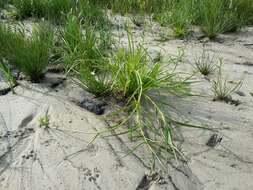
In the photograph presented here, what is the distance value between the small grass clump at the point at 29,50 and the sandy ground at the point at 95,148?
121mm

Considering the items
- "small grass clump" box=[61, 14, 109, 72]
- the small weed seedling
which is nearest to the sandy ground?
the small weed seedling

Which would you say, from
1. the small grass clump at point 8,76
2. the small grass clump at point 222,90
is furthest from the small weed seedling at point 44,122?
the small grass clump at point 222,90

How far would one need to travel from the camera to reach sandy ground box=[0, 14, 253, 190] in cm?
209

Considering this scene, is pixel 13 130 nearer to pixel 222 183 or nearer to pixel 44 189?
pixel 44 189

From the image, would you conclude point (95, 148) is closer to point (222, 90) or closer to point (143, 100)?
point (143, 100)

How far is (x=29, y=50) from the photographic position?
290 cm

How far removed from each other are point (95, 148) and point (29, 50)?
1035 millimetres

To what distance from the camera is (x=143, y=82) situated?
8.69 ft

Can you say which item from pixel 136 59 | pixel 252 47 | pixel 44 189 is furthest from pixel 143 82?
pixel 252 47

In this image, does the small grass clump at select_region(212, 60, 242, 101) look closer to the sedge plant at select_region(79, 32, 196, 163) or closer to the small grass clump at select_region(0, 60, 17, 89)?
the sedge plant at select_region(79, 32, 196, 163)

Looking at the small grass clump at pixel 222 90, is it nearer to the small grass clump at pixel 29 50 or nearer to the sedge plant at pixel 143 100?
the sedge plant at pixel 143 100

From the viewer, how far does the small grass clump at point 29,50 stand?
2.91 metres

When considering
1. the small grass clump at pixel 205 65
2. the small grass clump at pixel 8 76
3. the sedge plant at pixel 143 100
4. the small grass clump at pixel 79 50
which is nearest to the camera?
the sedge plant at pixel 143 100

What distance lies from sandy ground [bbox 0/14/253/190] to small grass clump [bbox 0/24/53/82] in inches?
4.8
